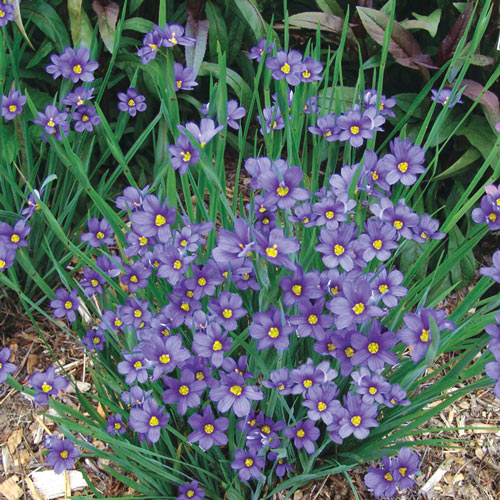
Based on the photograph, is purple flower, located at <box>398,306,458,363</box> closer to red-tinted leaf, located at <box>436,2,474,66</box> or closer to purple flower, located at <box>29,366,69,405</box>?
purple flower, located at <box>29,366,69,405</box>

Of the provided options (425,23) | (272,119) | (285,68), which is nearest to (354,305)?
(272,119)

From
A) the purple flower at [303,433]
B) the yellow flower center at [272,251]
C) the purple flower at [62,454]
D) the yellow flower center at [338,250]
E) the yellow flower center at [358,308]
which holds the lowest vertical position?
the purple flower at [62,454]

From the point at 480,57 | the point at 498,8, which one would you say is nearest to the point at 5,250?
the point at 480,57

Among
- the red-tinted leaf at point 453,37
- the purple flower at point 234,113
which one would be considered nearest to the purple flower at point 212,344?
the purple flower at point 234,113

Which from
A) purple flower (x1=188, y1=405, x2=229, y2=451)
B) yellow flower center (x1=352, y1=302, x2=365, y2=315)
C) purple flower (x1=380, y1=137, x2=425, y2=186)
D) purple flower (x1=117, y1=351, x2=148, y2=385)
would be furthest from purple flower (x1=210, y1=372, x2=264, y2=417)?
purple flower (x1=380, y1=137, x2=425, y2=186)

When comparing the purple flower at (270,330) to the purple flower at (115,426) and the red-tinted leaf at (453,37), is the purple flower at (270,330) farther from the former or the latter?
the red-tinted leaf at (453,37)
